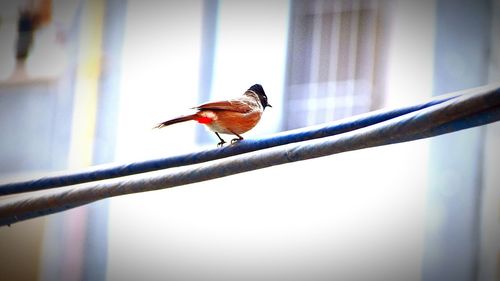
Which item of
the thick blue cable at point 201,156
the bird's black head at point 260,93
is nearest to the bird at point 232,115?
the bird's black head at point 260,93

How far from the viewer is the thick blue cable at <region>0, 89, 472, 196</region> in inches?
131

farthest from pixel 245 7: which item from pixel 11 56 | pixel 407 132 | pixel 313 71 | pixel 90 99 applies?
pixel 407 132

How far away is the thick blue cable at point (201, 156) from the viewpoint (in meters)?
3.33

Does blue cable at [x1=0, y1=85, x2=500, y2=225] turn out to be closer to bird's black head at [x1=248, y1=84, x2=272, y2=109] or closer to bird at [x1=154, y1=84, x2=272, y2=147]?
bird at [x1=154, y1=84, x2=272, y2=147]

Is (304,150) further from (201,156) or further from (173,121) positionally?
(173,121)

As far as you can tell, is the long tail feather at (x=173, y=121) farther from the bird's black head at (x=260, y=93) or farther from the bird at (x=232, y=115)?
the bird's black head at (x=260, y=93)

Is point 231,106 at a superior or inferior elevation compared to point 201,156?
superior

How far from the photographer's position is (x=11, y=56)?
342 inches

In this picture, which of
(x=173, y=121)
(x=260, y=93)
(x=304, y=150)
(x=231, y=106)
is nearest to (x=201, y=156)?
(x=304, y=150)

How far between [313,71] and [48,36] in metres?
2.60

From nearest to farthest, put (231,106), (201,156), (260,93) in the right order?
(201,156), (231,106), (260,93)

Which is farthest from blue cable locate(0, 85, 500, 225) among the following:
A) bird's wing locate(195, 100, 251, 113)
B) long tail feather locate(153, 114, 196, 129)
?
bird's wing locate(195, 100, 251, 113)

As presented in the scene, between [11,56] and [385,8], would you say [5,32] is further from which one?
[385,8]

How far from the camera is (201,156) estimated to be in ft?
12.0
